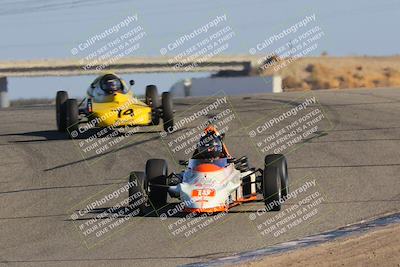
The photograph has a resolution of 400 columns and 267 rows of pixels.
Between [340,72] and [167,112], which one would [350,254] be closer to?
[167,112]

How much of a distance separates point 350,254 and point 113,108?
13.5 m

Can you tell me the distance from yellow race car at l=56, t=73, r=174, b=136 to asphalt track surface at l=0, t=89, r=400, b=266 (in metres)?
0.52

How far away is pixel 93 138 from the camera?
23328 mm

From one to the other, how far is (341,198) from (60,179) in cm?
579

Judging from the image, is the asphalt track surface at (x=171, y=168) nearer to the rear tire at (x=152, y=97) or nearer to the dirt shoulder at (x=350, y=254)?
the dirt shoulder at (x=350, y=254)

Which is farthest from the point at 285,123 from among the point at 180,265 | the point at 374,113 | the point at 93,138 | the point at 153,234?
the point at 180,265

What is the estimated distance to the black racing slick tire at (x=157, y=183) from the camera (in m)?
15.3

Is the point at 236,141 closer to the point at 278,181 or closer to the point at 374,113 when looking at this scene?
the point at 374,113

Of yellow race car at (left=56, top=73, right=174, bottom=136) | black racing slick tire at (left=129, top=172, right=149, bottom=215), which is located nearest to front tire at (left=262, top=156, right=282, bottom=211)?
black racing slick tire at (left=129, top=172, right=149, bottom=215)

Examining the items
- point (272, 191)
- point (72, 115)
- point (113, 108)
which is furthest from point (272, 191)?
point (72, 115)

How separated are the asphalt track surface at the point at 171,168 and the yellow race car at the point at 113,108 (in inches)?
20.6
